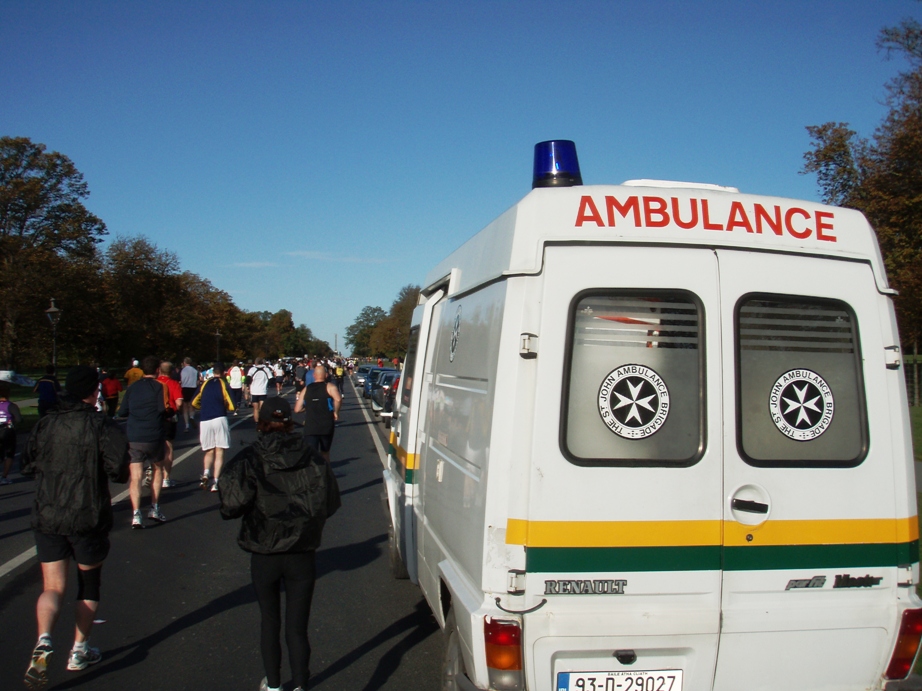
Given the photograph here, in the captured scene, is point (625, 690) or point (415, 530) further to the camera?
point (415, 530)

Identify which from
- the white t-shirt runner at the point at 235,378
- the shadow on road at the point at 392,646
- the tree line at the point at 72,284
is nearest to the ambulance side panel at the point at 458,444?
the shadow on road at the point at 392,646

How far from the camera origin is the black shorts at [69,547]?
460 cm

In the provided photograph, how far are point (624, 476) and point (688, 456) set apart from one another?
0.28 metres

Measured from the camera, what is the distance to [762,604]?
323cm

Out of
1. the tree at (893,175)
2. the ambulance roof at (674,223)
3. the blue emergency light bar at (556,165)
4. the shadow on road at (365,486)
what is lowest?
the shadow on road at (365,486)

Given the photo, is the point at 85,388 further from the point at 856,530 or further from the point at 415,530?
the point at 856,530

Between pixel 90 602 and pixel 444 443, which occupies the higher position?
pixel 444 443

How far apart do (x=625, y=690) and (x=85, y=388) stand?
346 centimetres

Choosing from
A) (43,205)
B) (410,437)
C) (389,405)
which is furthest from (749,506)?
(43,205)

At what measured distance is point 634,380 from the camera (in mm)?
3252

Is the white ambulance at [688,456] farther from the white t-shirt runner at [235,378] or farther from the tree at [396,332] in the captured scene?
the tree at [396,332]

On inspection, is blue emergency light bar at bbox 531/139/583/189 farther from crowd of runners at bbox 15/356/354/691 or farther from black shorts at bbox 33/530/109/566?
black shorts at bbox 33/530/109/566

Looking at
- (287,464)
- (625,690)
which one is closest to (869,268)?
(625,690)

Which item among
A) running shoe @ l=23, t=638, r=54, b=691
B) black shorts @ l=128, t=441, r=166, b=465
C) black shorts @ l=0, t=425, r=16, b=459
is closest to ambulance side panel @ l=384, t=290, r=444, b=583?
running shoe @ l=23, t=638, r=54, b=691
